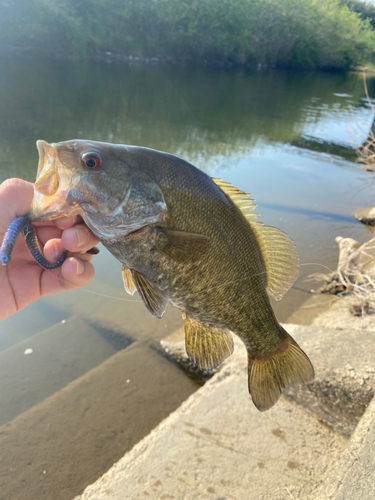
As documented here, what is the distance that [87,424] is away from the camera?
371 centimetres

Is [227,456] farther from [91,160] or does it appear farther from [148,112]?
[148,112]

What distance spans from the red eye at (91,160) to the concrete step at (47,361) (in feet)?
11.3

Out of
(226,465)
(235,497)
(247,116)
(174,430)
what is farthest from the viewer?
(247,116)

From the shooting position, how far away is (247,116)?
21.2 m

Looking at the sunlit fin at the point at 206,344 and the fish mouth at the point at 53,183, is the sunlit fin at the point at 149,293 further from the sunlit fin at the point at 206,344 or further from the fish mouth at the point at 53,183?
the fish mouth at the point at 53,183

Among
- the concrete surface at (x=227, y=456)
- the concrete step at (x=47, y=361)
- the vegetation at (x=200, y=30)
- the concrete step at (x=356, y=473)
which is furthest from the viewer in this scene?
the vegetation at (x=200, y=30)

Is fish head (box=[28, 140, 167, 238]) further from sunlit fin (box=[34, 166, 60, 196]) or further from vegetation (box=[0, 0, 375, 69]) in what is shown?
vegetation (box=[0, 0, 375, 69])

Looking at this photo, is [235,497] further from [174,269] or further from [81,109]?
[81,109]

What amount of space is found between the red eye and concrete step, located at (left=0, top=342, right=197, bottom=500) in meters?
3.01

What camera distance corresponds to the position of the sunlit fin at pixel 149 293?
1698 mm

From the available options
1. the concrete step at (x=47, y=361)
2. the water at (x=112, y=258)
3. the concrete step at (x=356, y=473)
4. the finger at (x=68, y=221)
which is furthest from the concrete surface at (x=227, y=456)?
the finger at (x=68, y=221)

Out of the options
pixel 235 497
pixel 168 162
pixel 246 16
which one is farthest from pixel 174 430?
pixel 246 16

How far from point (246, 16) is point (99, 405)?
66586 millimetres

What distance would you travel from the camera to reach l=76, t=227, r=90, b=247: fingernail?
1812 mm
